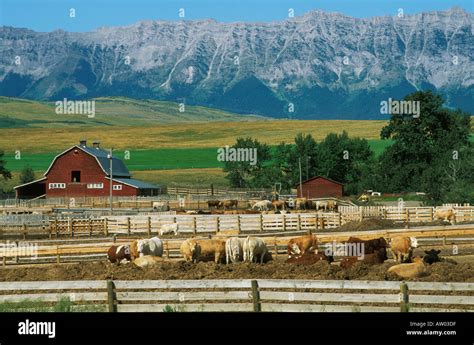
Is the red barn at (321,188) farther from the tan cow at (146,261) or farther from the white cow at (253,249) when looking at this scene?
the tan cow at (146,261)

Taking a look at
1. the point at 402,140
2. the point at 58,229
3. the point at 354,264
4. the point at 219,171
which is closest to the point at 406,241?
the point at 354,264

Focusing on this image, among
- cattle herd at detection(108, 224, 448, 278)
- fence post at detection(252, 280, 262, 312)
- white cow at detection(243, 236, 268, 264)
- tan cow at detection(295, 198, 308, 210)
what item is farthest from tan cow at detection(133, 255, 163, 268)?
tan cow at detection(295, 198, 308, 210)

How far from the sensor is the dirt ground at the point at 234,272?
90.5 ft

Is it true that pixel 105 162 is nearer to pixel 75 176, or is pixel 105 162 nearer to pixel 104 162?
pixel 104 162

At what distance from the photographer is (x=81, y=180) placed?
103938 millimetres

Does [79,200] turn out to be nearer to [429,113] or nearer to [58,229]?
[58,229]

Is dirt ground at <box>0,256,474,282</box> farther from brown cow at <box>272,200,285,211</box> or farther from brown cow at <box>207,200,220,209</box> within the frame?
brown cow at <box>207,200,220,209</box>

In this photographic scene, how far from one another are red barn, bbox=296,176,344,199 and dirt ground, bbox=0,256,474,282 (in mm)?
81951

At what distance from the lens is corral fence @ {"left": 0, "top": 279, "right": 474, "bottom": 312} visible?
21625 mm

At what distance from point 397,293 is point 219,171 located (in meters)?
139

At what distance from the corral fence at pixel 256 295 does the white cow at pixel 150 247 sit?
12.1m

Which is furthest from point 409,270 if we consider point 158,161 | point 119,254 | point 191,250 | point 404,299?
point 158,161

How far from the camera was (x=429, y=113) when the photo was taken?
4653 inches

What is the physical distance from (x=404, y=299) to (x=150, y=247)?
Answer: 16.4 m
